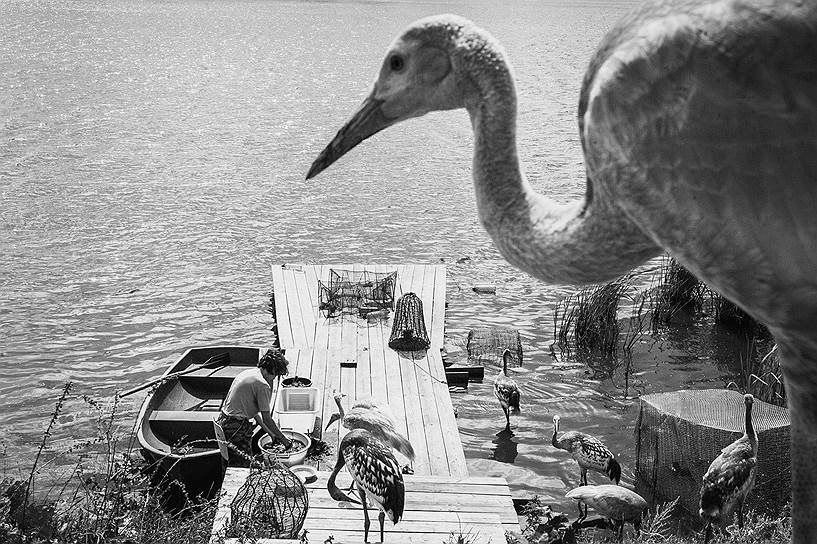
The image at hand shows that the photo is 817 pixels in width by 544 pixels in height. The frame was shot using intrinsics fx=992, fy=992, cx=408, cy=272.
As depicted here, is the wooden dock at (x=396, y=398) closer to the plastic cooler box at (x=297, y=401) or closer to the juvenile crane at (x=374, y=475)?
the plastic cooler box at (x=297, y=401)

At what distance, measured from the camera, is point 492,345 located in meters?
15.8

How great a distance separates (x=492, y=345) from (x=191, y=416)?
591 cm

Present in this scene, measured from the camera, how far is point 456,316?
17.1m

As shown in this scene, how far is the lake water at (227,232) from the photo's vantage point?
47.3 feet

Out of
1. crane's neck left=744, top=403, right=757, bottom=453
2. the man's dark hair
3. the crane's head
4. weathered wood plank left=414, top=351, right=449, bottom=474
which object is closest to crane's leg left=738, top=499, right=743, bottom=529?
crane's neck left=744, top=403, right=757, bottom=453

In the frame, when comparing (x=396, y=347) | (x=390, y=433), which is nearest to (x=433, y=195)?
(x=396, y=347)

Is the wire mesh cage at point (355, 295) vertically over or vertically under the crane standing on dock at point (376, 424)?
over

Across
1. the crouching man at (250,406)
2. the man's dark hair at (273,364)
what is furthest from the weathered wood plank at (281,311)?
the man's dark hair at (273,364)

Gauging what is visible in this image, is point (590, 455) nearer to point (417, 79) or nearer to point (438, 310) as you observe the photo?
point (438, 310)

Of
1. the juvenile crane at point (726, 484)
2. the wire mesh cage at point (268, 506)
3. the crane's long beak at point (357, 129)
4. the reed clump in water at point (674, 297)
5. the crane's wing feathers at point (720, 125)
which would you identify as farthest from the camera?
the reed clump in water at point (674, 297)

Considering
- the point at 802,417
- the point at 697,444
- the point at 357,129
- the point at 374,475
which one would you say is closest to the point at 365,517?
the point at 374,475

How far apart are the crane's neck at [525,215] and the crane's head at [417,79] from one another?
0.20 feet

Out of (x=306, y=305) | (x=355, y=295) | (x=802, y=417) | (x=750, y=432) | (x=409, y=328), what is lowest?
(x=750, y=432)

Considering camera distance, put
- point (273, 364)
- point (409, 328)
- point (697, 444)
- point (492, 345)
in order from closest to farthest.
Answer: point (273, 364)
point (697, 444)
point (409, 328)
point (492, 345)
